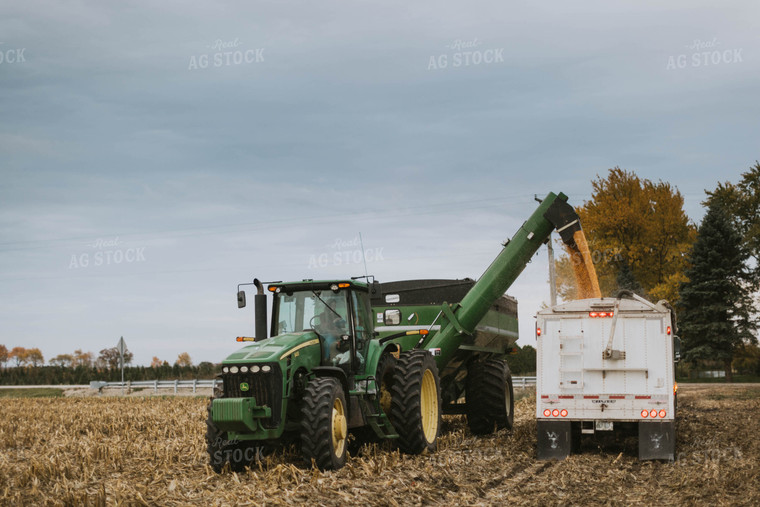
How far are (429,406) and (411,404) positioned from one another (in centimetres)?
115

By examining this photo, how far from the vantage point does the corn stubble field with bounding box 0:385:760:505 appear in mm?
9227

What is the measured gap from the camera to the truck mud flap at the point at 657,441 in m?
12.6

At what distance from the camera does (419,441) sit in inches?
482

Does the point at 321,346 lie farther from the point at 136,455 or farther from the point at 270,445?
the point at 136,455

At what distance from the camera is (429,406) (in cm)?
1330

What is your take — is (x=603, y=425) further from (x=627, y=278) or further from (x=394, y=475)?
(x=627, y=278)

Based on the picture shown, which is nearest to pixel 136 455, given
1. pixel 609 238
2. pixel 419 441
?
pixel 419 441

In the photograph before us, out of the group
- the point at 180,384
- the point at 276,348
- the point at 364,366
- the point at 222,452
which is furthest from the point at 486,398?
the point at 180,384

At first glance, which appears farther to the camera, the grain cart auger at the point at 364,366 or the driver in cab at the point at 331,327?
the driver in cab at the point at 331,327

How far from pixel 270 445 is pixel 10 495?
3334mm

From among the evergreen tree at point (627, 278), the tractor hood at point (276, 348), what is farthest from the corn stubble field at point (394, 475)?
the evergreen tree at point (627, 278)

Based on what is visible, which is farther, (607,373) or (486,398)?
(486,398)

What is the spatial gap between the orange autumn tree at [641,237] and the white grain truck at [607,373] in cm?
3292

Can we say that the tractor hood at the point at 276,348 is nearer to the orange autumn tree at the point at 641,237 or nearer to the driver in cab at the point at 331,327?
the driver in cab at the point at 331,327
